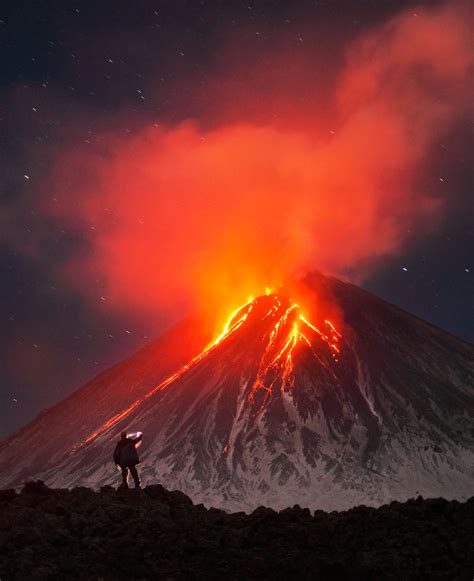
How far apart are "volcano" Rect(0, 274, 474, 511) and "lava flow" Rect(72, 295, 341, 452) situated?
377mm

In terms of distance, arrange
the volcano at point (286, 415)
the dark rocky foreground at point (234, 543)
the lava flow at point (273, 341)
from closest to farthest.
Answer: the dark rocky foreground at point (234, 543) → the volcano at point (286, 415) → the lava flow at point (273, 341)

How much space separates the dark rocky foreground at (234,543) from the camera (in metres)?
11.8

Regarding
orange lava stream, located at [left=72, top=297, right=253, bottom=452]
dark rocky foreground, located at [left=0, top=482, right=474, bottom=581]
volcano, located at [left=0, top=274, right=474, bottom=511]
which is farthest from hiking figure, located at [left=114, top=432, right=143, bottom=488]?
orange lava stream, located at [left=72, top=297, right=253, bottom=452]

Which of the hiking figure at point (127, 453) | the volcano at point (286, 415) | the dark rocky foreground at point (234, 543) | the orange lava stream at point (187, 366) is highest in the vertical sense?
the orange lava stream at point (187, 366)

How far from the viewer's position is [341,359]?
125125 millimetres

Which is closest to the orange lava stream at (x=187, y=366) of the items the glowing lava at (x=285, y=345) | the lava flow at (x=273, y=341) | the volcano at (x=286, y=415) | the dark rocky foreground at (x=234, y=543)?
the lava flow at (x=273, y=341)

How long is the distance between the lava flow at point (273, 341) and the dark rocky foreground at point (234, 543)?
9818 centimetres

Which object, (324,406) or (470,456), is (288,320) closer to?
(324,406)

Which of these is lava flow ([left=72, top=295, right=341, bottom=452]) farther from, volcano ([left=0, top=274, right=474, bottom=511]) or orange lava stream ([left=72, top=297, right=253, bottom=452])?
volcano ([left=0, top=274, right=474, bottom=511])

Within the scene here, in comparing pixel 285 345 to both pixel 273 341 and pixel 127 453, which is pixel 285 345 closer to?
pixel 273 341

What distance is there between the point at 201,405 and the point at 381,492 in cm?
3674

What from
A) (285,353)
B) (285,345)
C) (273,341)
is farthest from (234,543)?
(273,341)

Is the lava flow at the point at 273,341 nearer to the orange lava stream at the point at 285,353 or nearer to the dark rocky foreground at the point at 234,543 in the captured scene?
the orange lava stream at the point at 285,353

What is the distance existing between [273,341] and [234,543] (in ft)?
390
